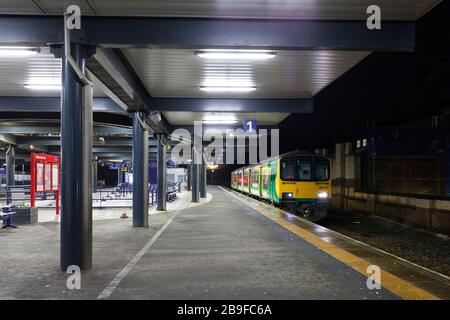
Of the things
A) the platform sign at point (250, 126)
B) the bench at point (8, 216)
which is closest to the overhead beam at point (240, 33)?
the bench at point (8, 216)

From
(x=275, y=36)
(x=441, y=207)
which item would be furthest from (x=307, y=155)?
(x=275, y=36)

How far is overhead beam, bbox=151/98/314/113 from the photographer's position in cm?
1403

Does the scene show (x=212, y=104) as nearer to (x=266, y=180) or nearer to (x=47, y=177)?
(x=47, y=177)

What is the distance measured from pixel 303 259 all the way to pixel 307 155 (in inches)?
454

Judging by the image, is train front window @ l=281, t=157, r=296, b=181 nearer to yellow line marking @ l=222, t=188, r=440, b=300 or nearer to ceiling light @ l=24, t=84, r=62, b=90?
yellow line marking @ l=222, t=188, r=440, b=300

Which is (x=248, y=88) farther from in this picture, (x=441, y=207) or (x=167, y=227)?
A: (x=441, y=207)

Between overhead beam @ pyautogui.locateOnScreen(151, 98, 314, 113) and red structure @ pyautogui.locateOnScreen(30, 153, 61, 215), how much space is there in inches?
192

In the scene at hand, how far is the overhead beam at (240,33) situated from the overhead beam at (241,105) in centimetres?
660

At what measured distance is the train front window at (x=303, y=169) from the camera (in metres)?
18.9

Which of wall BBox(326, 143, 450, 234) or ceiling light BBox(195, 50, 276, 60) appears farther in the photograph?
wall BBox(326, 143, 450, 234)

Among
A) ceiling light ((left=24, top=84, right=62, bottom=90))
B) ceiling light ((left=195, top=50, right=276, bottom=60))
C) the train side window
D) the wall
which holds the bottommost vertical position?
the wall

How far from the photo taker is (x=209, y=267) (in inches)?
291

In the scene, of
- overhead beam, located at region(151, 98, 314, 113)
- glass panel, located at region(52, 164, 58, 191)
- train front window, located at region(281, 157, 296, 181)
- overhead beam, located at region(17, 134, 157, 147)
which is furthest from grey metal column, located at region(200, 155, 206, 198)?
overhead beam, located at region(151, 98, 314, 113)

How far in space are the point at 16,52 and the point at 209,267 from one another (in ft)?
17.8
